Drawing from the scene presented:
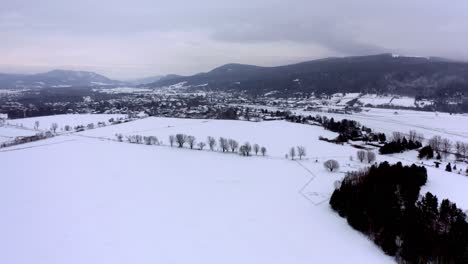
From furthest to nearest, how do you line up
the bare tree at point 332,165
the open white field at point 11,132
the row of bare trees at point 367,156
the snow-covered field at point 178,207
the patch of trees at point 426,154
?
the open white field at point 11,132 → the patch of trees at point 426,154 → the row of bare trees at point 367,156 → the bare tree at point 332,165 → the snow-covered field at point 178,207

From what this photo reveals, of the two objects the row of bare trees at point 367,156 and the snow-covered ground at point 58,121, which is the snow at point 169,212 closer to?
the row of bare trees at point 367,156

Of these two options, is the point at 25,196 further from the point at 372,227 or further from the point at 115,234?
the point at 372,227

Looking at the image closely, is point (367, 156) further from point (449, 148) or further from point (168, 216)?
point (168, 216)

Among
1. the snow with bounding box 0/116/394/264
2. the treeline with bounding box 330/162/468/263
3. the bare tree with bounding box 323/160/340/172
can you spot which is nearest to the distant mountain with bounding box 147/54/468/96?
the bare tree with bounding box 323/160/340/172

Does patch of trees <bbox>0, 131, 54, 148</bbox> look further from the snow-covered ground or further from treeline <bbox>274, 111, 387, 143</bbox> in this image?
treeline <bbox>274, 111, 387, 143</bbox>

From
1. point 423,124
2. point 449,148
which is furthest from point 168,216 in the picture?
point 423,124

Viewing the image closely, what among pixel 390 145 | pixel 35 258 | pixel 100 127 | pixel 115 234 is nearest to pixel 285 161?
pixel 390 145

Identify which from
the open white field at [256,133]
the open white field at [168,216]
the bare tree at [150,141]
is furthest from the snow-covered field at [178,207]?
the bare tree at [150,141]
